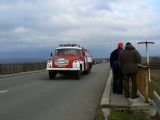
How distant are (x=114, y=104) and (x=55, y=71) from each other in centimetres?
1493

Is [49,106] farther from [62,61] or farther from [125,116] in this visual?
[62,61]

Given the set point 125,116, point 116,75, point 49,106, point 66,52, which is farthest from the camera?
point 66,52

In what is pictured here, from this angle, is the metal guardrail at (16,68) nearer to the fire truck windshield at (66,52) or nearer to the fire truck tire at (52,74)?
the fire truck tire at (52,74)

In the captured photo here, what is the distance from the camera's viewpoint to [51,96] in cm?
1677

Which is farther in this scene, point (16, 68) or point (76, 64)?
point (16, 68)

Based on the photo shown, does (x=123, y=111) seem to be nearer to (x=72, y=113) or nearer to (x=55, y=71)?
(x=72, y=113)

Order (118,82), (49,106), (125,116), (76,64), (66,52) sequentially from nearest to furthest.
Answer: (125,116)
(49,106)
(118,82)
(76,64)
(66,52)

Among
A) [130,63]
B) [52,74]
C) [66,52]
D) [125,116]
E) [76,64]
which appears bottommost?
[125,116]

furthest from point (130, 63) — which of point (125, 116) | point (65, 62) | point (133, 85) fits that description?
point (65, 62)

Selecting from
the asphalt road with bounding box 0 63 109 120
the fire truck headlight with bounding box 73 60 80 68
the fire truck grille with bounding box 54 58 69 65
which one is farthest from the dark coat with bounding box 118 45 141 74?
the fire truck grille with bounding box 54 58 69 65

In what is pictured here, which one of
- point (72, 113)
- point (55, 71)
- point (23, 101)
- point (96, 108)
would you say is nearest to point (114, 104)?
point (96, 108)

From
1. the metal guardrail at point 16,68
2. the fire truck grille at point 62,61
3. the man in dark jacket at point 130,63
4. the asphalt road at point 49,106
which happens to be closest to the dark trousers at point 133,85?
the man in dark jacket at point 130,63

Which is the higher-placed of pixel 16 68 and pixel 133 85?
pixel 16 68

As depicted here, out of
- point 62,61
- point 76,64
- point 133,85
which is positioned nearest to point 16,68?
point 62,61
